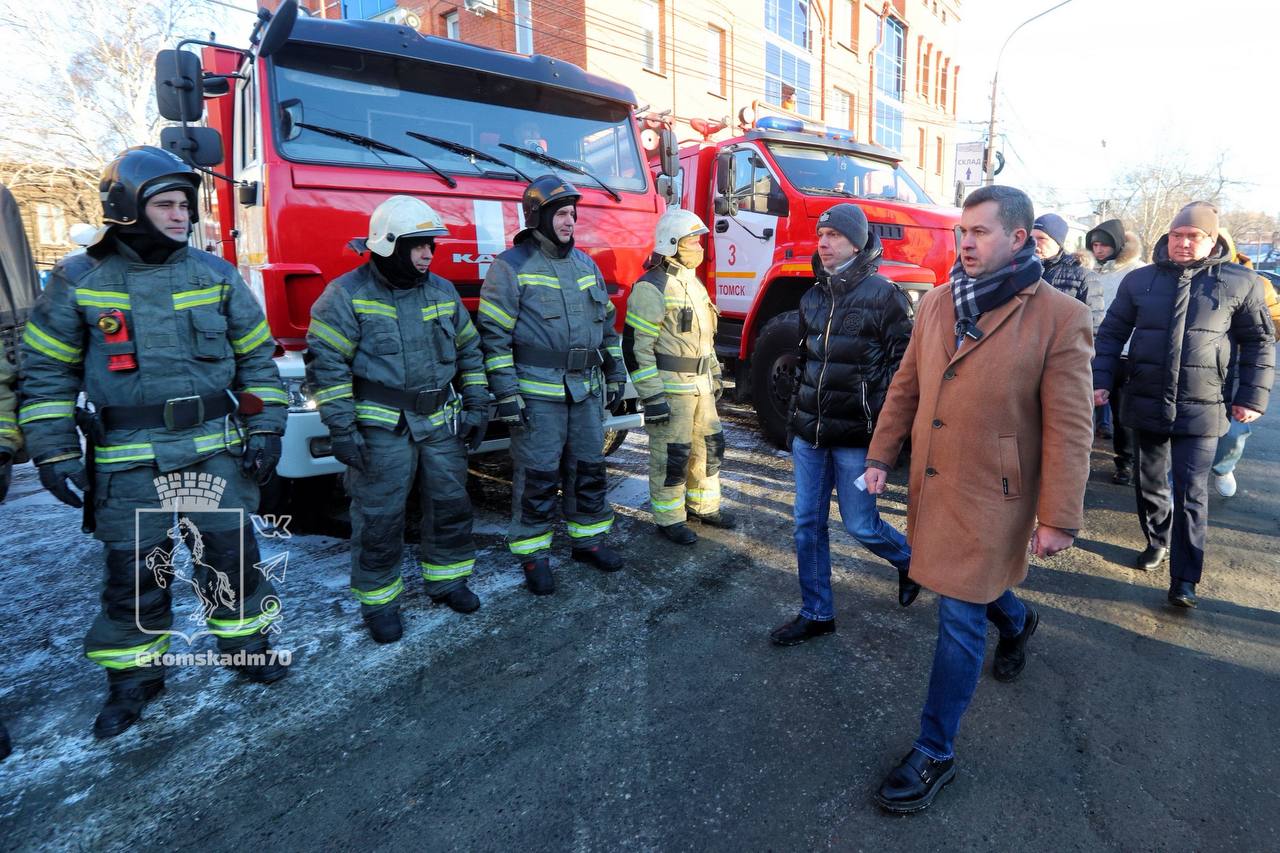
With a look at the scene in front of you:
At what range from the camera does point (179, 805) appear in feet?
7.26

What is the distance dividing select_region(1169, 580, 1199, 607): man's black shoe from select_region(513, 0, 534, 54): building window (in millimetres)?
15069

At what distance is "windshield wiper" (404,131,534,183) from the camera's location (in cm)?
390

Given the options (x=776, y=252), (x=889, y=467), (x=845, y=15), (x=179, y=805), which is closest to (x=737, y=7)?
(x=845, y=15)

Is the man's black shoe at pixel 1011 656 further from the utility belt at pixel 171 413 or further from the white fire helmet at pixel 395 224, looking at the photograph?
the utility belt at pixel 171 413

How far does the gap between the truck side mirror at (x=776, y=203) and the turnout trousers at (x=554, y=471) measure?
3.22 metres

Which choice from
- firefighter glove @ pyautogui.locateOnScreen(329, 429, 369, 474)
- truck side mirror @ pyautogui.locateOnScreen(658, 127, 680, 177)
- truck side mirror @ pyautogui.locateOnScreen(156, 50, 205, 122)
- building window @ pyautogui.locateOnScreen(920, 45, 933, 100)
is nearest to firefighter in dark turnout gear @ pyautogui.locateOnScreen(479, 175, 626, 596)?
firefighter glove @ pyautogui.locateOnScreen(329, 429, 369, 474)

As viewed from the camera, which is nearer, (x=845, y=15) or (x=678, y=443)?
(x=678, y=443)

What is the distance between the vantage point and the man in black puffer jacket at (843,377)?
9.36 ft

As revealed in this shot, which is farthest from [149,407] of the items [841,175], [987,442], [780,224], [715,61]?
[715,61]

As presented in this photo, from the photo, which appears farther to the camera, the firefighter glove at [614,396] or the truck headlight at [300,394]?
the firefighter glove at [614,396]

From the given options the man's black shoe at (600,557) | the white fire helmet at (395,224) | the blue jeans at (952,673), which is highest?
the white fire helmet at (395,224)

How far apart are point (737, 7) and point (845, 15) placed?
26.2 feet

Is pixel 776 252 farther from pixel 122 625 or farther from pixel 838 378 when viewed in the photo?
pixel 122 625

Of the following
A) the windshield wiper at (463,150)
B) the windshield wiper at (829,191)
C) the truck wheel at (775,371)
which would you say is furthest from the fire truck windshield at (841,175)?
the windshield wiper at (463,150)
